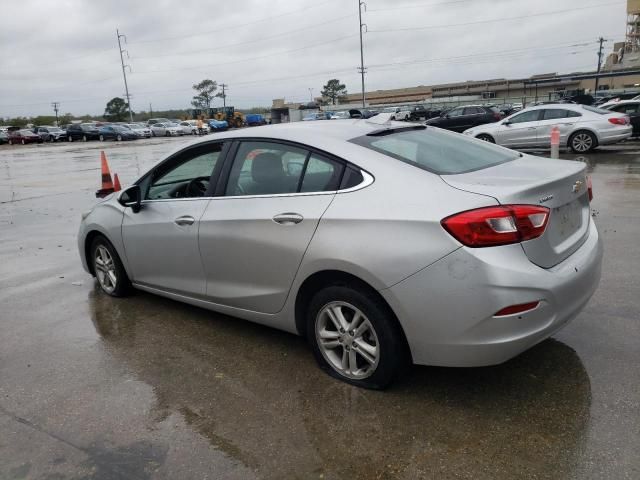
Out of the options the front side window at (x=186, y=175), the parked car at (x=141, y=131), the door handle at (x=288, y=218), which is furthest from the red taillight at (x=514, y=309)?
the parked car at (x=141, y=131)

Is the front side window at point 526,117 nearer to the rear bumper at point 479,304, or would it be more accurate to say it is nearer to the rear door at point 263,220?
the rear door at point 263,220

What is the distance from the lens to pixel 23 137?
159 feet

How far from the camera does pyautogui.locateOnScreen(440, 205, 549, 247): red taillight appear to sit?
274cm

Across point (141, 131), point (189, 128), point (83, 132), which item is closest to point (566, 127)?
point (141, 131)

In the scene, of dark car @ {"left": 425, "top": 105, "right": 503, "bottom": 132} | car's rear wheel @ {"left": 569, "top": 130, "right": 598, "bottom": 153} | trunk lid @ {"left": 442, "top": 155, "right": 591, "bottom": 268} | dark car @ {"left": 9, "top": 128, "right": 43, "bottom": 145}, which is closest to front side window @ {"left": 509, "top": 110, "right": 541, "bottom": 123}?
car's rear wheel @ {"left": 569, "top": 130, "right": 598, "bottom": 153}

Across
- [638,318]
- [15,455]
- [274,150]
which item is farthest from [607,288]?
[15,455]

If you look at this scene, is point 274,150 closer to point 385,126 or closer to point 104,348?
point 385,126

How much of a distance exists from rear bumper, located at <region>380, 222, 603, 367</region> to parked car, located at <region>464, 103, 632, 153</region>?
46.3 feet

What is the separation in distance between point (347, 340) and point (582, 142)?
1471 centimetres

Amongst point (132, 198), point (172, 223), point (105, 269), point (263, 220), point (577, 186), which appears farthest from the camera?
point (105, 269)

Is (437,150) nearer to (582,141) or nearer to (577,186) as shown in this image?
(577,186)

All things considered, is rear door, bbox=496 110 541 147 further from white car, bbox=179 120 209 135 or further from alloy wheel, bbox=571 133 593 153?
white car, bbox=179 120 209 135

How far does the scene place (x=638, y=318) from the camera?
13.4 ft

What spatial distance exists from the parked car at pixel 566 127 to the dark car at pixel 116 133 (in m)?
36.6
